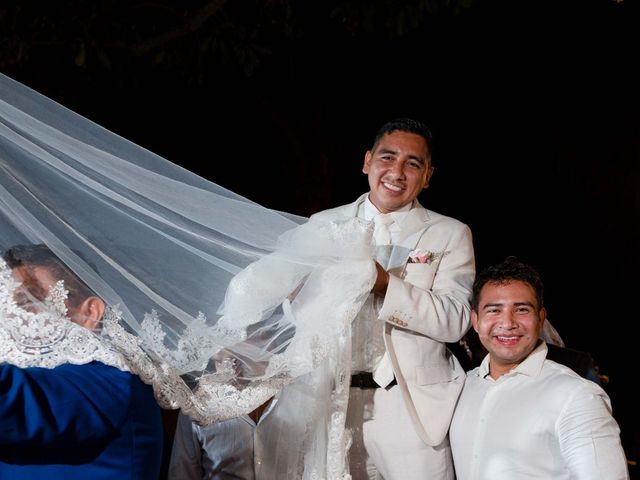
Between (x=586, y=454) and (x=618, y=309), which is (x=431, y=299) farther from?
(x=618, y=309)

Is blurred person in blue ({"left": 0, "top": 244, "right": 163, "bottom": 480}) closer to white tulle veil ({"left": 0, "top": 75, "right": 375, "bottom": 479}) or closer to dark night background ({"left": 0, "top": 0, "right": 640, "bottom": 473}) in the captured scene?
white tulle veil ({"left": 0, "top": 75, "right": 375, "bottom": 479})

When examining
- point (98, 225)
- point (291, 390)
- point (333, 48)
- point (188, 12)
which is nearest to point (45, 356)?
point (98, 225)

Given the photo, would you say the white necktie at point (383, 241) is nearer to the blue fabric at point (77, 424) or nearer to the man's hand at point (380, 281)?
the man's hand at point (380, 281)

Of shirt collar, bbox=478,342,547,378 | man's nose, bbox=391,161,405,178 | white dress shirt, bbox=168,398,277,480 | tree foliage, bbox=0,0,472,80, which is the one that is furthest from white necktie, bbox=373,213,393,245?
tree foliage, bbox=0,0,472,80

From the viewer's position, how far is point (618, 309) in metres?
5.95

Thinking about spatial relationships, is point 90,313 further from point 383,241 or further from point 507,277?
point 507,277

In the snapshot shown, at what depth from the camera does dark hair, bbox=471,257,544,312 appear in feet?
8.93

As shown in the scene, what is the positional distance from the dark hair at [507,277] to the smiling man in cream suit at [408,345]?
0.17ft

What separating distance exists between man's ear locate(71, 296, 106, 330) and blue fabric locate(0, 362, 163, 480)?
0.34 ft

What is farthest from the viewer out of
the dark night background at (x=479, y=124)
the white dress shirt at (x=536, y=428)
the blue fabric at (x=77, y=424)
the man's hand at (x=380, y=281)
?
the dark night background at (x=479, y=124)

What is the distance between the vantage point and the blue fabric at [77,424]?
1747mm

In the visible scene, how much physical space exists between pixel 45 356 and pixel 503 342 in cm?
139

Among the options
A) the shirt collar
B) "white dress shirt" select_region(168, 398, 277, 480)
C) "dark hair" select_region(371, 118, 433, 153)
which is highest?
"dark hair" select_region(371, 118, 433, 153)

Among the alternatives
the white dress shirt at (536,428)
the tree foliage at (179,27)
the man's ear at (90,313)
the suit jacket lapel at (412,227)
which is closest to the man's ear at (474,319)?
the white dress shirt at (536,428)
